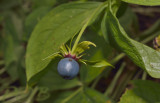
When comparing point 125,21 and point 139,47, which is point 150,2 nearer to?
point 139,47

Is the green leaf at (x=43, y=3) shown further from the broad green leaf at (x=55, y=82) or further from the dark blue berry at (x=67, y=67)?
the dark blue berry at (x=67, y=67)

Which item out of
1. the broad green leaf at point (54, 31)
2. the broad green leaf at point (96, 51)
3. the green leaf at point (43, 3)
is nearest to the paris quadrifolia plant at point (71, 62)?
the broad green leaf at point (54, 31)

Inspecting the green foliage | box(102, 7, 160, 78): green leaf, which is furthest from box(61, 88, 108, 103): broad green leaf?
box(102, 7, 160, 78): green leaf

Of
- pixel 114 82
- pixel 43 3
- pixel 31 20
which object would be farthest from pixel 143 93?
pixel 43 3

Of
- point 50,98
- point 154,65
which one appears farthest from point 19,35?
point 154,65

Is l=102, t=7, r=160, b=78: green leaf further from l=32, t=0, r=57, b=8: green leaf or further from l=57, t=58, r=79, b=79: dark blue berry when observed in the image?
l=32, t=0, r=57, b=8: green leaf

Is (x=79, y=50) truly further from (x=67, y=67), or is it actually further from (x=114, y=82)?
(x=114, y=82)
